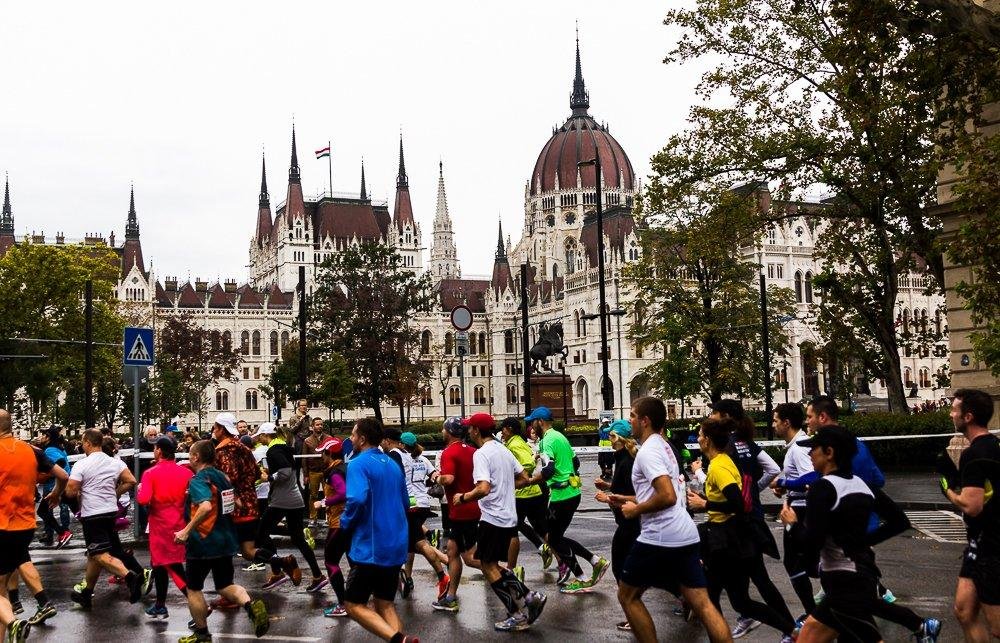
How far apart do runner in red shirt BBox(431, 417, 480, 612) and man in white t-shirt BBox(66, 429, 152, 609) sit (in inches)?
126

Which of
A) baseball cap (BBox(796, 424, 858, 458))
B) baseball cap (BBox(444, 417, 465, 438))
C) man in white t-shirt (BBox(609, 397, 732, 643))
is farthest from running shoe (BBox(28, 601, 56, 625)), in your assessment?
baseball cap (BBox(796, 424, 858, 458))

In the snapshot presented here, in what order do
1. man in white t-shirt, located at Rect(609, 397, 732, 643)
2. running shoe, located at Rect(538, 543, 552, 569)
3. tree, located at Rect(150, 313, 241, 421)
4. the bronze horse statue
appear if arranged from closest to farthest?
1. man in white t-shirt, located at Rect(609, 397, 732, 643)
2. running shoe, located at Rect(538, 543, 552, 569)
3. the bronze horse statue
4. tree, located at Rect(150, 313, 241, 421)

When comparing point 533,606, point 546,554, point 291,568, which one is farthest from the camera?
point 546,554

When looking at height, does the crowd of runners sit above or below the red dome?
below

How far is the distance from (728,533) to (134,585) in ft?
20.8

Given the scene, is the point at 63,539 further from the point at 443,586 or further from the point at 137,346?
the point at 443,586

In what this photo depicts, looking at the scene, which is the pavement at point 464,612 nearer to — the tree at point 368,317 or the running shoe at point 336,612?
the running shoe at point 336,612

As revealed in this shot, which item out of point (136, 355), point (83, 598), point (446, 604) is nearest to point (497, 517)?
point (446, 604)

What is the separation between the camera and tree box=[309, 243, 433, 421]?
203 feet

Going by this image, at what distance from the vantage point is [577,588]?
11031mm

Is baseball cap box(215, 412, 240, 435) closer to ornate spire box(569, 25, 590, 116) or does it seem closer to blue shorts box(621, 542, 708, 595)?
blue shorts box(621, 542, 708, 595)

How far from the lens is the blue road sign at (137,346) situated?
52.5 ft

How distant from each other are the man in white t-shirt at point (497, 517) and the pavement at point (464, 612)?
Result: 0.23 meters

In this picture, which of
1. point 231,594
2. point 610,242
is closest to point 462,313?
point 231,594
